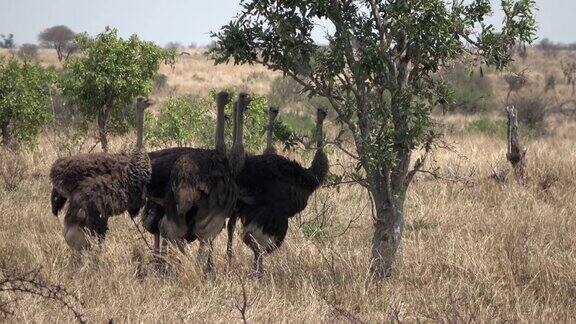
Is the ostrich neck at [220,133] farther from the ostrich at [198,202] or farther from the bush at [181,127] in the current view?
the bush at [181,127]

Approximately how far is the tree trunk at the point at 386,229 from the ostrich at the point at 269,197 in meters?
0.69

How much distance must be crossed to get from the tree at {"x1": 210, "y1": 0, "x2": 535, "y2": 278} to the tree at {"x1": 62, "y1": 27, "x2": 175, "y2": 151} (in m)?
5.96

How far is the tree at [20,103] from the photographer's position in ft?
41.5

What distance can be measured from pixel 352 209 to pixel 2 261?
397 centimetres

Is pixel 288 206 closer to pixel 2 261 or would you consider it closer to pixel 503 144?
pixel 2 261

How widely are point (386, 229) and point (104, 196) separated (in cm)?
213

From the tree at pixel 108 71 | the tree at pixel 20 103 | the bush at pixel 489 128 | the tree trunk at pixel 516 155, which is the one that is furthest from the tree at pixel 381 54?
the bush at pixel 489 128

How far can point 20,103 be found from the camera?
1264cm

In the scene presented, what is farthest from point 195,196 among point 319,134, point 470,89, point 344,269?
point 470,89

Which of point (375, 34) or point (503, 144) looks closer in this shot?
point (375, 34)

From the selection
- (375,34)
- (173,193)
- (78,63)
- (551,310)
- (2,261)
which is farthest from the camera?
(78,63)

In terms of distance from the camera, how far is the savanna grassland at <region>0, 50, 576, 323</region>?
202 inches

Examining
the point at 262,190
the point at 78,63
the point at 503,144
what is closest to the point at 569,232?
the point at 262,190

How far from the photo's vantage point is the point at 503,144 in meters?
15.6
